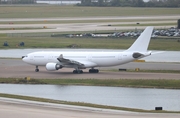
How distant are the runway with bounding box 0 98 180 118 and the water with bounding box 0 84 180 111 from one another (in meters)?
5.51

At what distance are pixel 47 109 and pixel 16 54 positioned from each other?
169 ft

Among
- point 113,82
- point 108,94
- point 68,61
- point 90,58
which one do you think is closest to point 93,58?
point 90,58

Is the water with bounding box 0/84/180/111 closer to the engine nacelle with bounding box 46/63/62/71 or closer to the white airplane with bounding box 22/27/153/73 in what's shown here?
the engine nacelle with bounding box 46/63/62/71

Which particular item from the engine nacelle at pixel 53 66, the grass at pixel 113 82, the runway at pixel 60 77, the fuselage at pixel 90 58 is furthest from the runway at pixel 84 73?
the grass at pixel 113 82

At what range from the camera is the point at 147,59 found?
7975cm

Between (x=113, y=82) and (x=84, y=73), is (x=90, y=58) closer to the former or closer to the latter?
(x=84, y=73)

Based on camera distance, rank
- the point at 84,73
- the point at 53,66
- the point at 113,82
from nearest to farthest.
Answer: the point at 113,82
the point at 53,66
the point at 84,73

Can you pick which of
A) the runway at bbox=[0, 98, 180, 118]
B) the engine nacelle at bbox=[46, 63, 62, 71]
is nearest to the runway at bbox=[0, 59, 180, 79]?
the engine nacelle at bbox=[46, 63, 62, 71]

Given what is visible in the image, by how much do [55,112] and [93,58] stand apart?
26.8 metres

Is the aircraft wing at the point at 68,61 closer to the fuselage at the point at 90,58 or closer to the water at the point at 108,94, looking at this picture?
the fuselage at the point at 90,58

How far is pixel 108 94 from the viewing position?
1975 inches

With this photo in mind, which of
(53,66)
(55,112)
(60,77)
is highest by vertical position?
(53,66)

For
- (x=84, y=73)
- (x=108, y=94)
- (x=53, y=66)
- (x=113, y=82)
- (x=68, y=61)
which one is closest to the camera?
(x=108, y=94)

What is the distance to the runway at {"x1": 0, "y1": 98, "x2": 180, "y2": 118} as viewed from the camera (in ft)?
117
